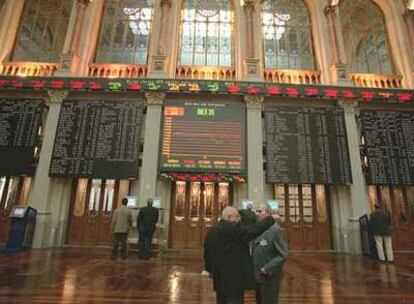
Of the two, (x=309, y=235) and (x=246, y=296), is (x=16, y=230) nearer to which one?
(x=246, y=296)

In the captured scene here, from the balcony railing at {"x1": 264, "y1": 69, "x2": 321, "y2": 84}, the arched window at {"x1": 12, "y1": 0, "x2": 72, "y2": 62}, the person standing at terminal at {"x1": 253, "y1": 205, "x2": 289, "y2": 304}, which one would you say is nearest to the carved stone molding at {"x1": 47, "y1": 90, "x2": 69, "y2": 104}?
the arched window at {"x1": 12, "y1": 0, "x2": 72, "y2": 62}

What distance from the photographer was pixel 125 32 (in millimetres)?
11664

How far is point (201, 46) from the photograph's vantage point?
1146 centimetres

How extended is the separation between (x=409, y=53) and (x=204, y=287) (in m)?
12.2

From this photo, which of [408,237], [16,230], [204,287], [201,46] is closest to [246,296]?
[204,287]

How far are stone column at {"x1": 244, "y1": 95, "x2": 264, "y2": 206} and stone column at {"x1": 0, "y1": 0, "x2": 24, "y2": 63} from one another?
9.38 m

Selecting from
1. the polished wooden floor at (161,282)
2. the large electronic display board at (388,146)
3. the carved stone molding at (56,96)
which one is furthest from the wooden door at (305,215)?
the carved stone molding at (56,96)

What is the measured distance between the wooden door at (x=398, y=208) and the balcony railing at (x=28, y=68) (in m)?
12.5

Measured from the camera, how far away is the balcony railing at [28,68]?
10.4 meters

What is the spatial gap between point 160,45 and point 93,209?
6504 millimetres

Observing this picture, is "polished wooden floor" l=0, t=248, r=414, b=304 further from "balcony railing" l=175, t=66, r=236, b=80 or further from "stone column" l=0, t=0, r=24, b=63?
"stone column" l=0, t=0, r=24, b=63

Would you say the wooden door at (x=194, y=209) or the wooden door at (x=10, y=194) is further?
the wooden door at (x=194, y=209)

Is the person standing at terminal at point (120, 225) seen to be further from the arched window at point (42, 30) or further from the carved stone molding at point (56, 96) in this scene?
the arched window at point (42, 30)

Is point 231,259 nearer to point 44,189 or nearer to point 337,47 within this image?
point 44,189
